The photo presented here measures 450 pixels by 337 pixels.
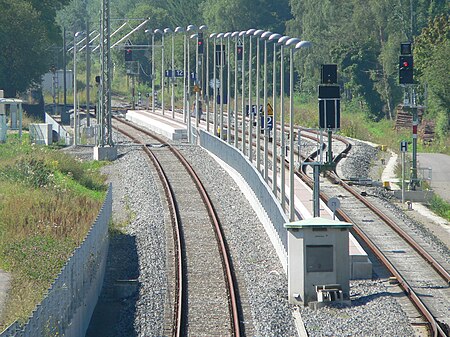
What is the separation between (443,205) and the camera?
42.2 metres

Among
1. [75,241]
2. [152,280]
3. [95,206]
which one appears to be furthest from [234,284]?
[95,206]

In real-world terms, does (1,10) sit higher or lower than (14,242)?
higher

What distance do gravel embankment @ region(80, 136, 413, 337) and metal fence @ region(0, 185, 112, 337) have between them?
60cm

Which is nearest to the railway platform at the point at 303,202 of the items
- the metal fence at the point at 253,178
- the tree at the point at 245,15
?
the metal fence at the point at 253,178

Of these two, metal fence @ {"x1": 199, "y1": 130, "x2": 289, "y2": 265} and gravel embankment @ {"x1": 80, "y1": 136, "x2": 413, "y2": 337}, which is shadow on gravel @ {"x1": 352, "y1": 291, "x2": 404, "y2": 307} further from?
metal fence @ {"x1": 199, "y1": 130, "x2": 289, "y2": 265}

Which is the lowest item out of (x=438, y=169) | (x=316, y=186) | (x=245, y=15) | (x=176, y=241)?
(x=176, y=241)

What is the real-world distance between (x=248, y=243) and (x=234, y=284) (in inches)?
197

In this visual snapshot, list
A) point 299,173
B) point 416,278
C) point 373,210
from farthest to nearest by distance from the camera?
point 299,173 → point 373,210 → point 416,278

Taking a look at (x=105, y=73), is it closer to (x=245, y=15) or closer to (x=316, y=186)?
(x=316, y=186)

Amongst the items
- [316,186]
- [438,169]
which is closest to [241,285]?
[316,186]

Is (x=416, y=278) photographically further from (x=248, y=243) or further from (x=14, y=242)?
(x=14, y=242)

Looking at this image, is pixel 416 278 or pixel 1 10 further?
pixel 1 10

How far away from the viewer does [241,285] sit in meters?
26.5

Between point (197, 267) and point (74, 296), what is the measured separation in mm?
7344
